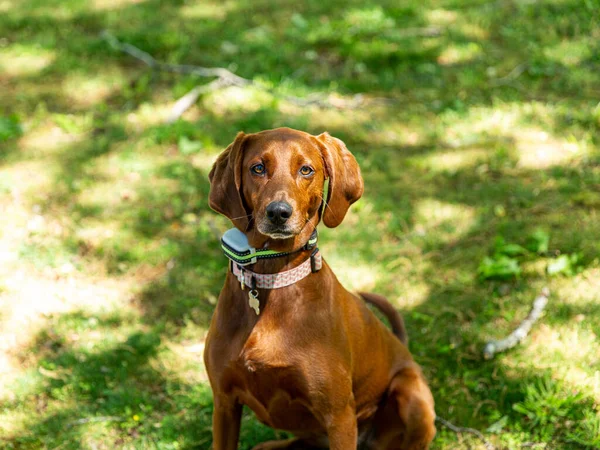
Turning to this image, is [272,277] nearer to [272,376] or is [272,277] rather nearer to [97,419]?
[272,376]

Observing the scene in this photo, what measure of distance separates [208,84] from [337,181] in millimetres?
4384

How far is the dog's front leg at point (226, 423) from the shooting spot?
3428 mm

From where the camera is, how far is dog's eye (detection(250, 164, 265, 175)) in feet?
10.3

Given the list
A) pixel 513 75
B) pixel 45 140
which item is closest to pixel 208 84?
pixel 45 140

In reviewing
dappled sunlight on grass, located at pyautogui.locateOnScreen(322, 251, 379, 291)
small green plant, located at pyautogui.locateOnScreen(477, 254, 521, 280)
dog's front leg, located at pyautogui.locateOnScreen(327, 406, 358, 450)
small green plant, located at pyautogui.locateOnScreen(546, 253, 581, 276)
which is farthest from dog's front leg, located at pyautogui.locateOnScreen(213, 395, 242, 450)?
small green plant, located at pyautogui.locateOnScreen(546, 253, 581, 276)

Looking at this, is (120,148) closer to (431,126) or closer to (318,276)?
(431,126)

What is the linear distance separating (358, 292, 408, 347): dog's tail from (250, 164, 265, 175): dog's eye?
3.89 feet

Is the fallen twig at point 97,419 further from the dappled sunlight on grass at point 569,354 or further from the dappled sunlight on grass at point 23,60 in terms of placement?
the dappled sunlight on grass at point 23,60

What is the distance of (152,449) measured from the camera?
402 centimetres

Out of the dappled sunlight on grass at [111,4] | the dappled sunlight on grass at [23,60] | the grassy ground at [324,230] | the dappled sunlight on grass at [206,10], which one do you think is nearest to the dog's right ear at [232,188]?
the grassy ground at [324,230]

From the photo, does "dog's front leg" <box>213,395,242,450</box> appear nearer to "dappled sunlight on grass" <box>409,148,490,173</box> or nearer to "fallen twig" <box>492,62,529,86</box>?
"dappled sunlight on grass" <box>409,148,490,173</box>

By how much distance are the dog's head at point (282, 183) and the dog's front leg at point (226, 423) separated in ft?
2.72

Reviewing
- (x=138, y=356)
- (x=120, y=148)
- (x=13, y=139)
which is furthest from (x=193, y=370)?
(x=13, y=139)

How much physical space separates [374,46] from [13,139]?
12.7 ft
